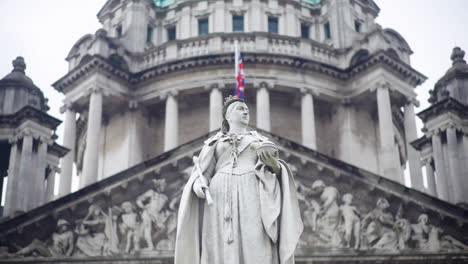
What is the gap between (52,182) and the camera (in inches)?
1410

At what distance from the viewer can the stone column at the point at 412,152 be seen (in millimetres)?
43422

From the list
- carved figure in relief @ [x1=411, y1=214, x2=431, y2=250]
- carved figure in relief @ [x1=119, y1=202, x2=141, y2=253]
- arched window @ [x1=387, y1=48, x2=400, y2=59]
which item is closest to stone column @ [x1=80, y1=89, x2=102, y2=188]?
carved figure in relief @ [x1=119, y1=202, x2=141, y2=253]

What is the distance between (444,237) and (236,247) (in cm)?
2025

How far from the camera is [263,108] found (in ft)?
146

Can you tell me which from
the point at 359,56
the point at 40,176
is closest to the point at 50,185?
the point at 40,176

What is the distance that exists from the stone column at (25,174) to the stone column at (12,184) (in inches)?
5.7

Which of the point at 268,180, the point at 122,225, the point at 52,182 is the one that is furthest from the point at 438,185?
the point at 268,180

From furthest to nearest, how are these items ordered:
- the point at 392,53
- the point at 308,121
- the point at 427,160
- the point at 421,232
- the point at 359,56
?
the point at 359,56 → the point at 392,53 → the point at 308,121 → the point at 427,160 → the point at 421,232

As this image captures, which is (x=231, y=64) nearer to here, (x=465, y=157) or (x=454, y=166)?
(x=454, y=166)

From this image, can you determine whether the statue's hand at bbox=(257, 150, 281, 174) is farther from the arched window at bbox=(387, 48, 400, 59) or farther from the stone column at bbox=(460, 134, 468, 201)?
the arched window at bbox=(387, 48, 400, 59)

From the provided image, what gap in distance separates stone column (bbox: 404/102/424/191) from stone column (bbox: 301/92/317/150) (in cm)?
469

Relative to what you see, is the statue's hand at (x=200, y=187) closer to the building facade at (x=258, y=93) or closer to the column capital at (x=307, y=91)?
the building facade at (x=258, y=93)

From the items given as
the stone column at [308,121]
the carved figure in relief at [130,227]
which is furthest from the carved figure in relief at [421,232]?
the stone column at [308,121]

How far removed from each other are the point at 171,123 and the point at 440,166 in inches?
629
